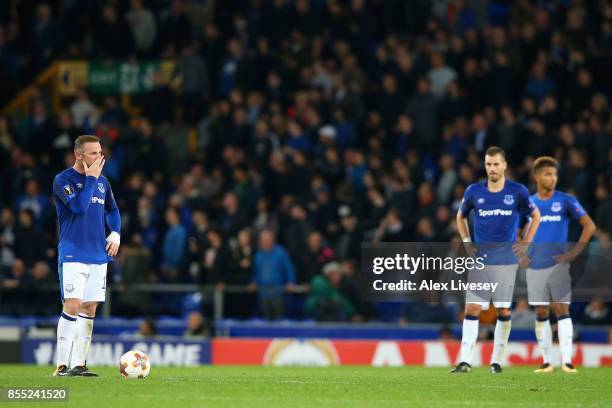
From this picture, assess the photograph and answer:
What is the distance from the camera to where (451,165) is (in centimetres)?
2350

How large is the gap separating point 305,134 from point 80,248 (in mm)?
12472

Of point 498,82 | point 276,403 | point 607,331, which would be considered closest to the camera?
point 276,403

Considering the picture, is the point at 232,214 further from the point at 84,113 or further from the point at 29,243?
the point at 84,113

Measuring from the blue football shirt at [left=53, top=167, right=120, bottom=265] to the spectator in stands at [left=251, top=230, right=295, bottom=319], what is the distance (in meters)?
9.05

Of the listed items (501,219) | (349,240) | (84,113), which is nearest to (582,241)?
(501,219)

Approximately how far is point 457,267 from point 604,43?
11.1m

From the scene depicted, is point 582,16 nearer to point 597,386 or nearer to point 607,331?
point 607,331

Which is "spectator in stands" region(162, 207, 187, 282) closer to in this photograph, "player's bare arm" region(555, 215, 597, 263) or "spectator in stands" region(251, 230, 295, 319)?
"spectator in stands" region(251, 230, 295, 319)

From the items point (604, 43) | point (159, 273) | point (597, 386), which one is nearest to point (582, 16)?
point (604, 43)

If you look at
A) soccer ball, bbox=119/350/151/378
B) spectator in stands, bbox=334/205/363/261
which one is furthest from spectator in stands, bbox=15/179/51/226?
soccer ball, bbox=119/350/151/378

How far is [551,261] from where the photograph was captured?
52.4 feet

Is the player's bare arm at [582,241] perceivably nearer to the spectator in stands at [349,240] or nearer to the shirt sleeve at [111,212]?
the shirt sleeve at [111,212]

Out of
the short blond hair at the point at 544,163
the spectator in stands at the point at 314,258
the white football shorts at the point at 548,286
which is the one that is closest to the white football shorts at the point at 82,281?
the white football shorts at the point at 548,286

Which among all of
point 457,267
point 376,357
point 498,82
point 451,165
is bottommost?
point 376,357
